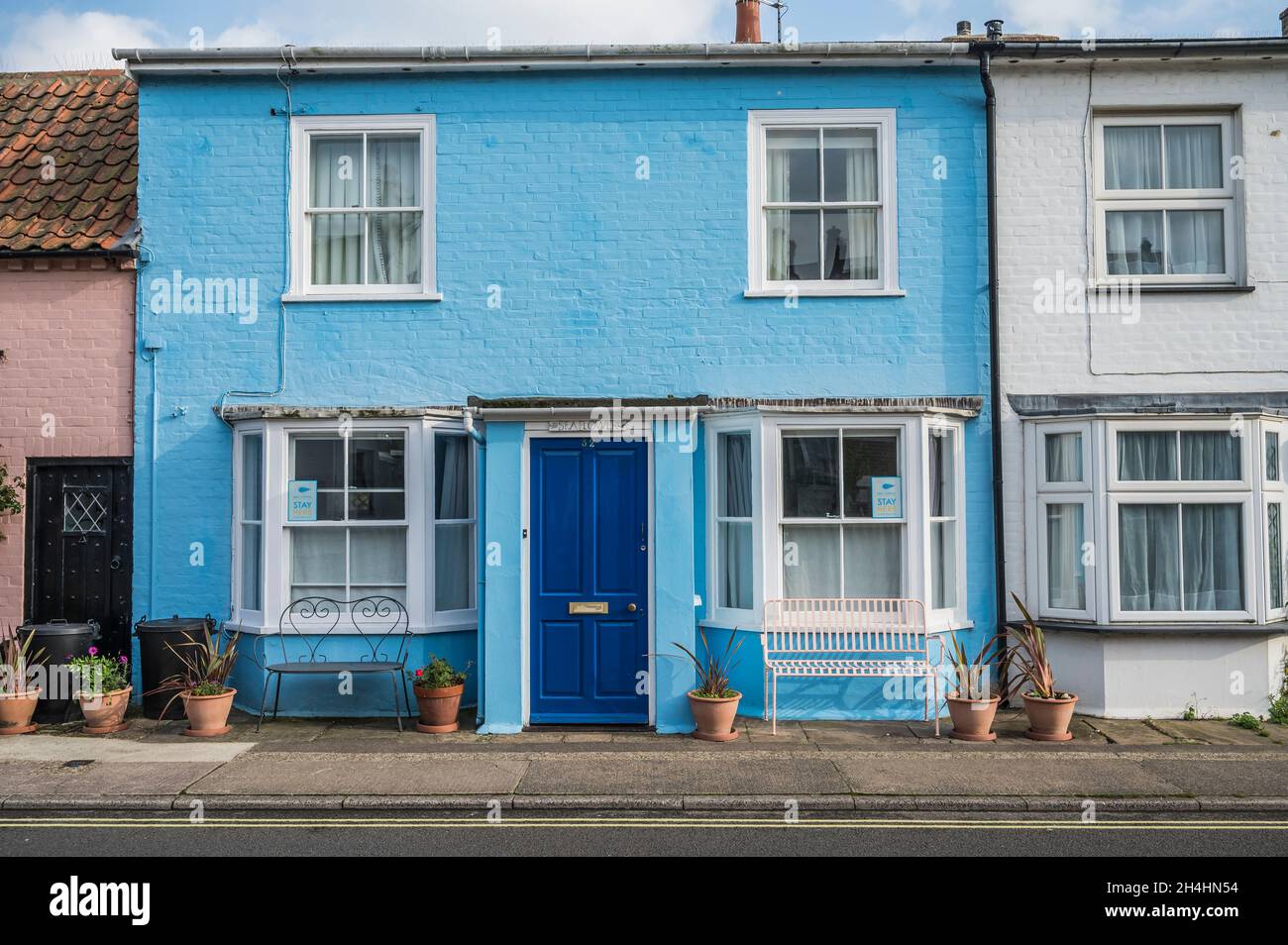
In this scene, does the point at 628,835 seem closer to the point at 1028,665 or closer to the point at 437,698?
the point at 437,698

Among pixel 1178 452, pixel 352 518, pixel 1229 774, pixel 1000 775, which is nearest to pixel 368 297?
pixel 352 518

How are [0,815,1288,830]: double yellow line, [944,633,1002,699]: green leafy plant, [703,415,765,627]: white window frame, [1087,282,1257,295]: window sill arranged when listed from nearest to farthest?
[0,815,1288,830]: double yellow line → [944,633,1002,699]: green leafy plant → [703,415,765,627]: white window frame → [1087,282,1257,295]: window sill

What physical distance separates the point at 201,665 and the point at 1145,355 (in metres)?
9.54

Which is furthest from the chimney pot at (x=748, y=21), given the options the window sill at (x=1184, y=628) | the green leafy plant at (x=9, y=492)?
the green leafy plant at (x=9, y=492)

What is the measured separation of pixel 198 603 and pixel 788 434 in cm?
599

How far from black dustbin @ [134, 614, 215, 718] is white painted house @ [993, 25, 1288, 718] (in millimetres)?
7894

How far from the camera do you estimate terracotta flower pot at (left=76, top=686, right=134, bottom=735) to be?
9.29 metres

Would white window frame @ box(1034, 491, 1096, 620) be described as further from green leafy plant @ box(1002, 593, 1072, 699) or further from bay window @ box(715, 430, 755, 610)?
bay window @ box(715, 430, 755, 610)

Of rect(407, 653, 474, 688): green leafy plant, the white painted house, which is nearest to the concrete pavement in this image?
rect(407, 653, 474, 688): green leafy plant

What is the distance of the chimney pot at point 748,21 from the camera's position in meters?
12.0

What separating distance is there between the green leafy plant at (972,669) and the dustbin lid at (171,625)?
6.92 m

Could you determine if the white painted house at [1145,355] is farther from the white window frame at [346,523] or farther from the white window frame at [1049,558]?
the white window frame at [346,523]

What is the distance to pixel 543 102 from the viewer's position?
1056 centimetres

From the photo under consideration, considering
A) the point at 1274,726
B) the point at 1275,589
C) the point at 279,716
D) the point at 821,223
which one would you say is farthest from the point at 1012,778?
the point at 279,716
